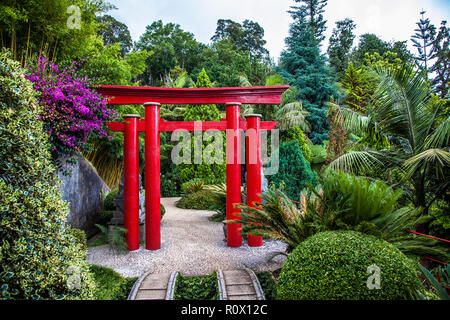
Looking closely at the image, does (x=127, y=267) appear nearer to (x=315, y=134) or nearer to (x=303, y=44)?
(x=315, y=134)

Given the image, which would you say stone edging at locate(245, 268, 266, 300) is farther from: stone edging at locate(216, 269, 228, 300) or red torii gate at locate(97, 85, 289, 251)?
red torii gate at locate(97, 85, 289, 251)

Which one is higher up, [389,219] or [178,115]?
[178,115]

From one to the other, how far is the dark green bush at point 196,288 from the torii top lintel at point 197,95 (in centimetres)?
308

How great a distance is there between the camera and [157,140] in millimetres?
5086

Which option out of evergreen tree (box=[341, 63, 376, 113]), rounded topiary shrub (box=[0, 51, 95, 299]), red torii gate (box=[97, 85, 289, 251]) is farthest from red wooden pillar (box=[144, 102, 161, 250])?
evergreen tree (box=[341, 63, 376, 113])

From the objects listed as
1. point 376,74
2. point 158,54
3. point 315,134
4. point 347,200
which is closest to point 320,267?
point 347,200

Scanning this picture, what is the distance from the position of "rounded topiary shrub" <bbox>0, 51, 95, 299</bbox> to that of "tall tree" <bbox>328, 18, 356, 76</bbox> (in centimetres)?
2150

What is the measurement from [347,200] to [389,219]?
0.52m

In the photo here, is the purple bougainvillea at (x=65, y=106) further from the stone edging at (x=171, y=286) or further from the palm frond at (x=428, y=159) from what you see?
the palm frond at (x=428, y=159)

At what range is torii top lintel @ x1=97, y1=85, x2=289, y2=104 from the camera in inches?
201

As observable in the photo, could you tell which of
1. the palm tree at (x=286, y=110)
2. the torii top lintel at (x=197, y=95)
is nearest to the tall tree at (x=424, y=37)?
the palm tree at (x=286, y=110)

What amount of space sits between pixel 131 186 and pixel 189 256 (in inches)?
64.5

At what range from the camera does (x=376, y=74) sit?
18.5 ft

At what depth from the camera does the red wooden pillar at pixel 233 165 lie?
5.10m
